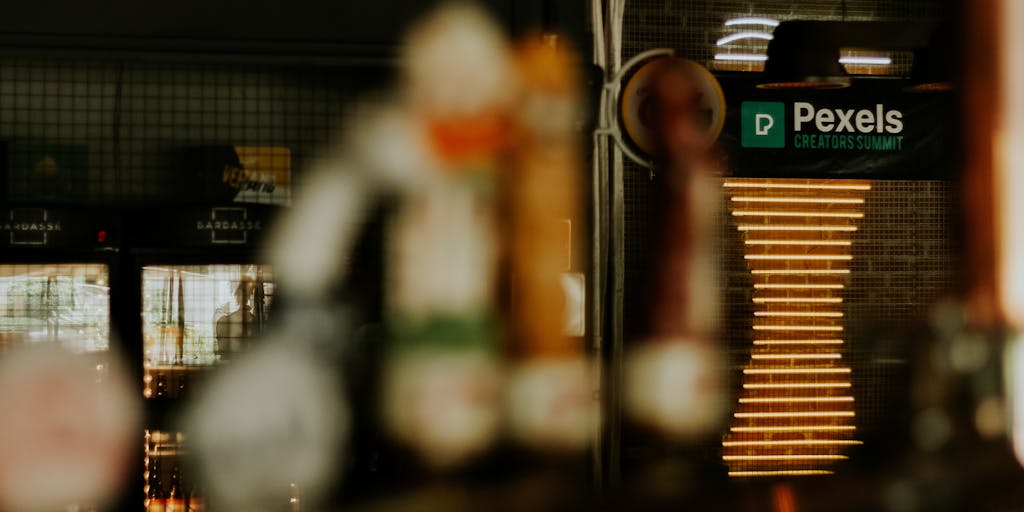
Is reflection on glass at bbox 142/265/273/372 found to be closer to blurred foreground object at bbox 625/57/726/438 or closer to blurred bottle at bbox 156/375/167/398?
blurred bottle at bbox 156/375/167/398

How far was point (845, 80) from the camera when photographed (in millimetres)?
6645

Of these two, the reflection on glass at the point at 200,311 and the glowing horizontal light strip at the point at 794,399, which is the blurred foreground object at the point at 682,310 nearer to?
the glowing horizontal light strip at the point at 794,399

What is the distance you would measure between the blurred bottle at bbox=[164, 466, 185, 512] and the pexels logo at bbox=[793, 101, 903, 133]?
4.30m

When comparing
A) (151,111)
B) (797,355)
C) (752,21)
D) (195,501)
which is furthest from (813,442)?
(151,111)

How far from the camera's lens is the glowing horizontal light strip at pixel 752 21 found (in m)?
7.67

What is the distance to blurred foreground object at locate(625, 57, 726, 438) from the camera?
739 cm

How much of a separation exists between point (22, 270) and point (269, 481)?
1.73 metres

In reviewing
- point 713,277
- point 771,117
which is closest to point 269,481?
point 713,277

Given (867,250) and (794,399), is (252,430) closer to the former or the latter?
(794,399)

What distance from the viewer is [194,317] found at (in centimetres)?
645

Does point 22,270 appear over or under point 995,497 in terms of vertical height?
over

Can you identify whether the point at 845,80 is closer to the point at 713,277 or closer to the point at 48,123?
the point at 713,277

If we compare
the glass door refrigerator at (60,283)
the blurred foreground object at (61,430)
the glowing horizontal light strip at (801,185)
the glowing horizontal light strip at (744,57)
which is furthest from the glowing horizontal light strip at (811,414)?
the glass door refrigerator at (60,283)

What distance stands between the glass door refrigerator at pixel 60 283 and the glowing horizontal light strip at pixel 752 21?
4025 mm
